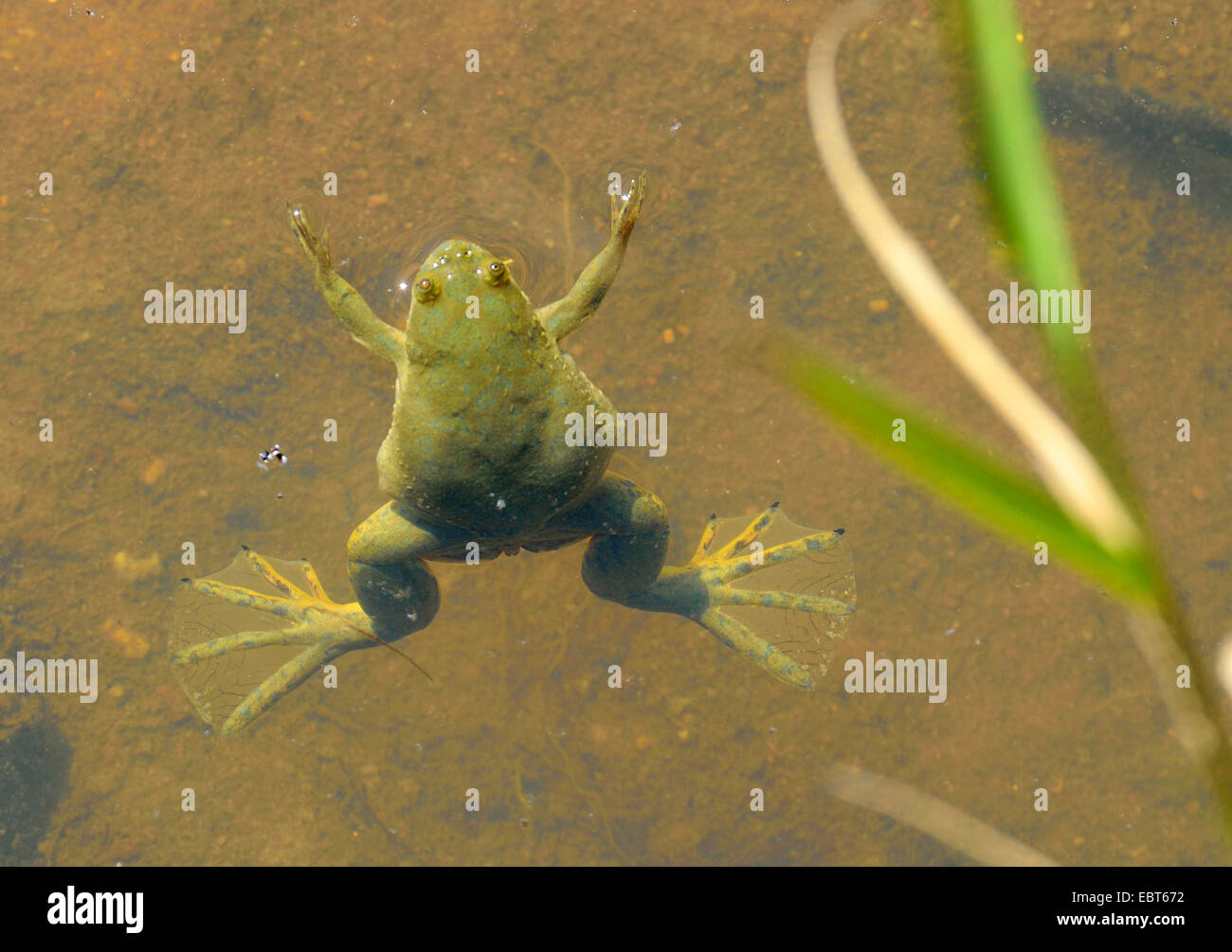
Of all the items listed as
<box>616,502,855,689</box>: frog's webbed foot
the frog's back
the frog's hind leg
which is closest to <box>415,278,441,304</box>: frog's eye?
the frog's back

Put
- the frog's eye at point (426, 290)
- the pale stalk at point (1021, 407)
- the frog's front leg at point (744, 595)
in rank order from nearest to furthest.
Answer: the pale stalk at point (1021, 407)
the frog's eye at point (426, 290)
the frog's front leg at point (744, 595)

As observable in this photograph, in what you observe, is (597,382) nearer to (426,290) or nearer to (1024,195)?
(426,290)

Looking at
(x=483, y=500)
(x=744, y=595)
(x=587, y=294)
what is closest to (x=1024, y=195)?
(x=483, y=500)

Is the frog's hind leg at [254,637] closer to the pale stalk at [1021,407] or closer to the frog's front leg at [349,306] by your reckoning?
the frog's front leg at [349,306]

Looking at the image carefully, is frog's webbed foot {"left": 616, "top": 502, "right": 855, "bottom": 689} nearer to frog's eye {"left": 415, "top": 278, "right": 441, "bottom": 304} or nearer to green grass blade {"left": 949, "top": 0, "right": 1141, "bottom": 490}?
frog's eye {"left": 415, "top": 278, "right": 441, "bottom": 304}

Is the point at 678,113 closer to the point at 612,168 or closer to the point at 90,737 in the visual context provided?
the point at 612,168

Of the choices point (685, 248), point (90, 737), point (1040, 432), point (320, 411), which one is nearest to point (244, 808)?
point (90, 737)

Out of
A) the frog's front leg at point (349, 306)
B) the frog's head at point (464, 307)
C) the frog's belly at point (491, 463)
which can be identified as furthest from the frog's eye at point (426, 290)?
the frog's front leg at point (349, 306)
